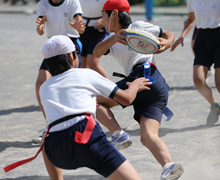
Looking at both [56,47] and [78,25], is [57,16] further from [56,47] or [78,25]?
[56,47]

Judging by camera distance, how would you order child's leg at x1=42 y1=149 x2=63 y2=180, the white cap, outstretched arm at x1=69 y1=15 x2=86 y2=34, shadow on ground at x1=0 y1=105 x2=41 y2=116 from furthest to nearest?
shadow on ground at x1=0 y1=105 x2=41 y2=116, outstretched arm at x1=69 y1=15 x2=86 y2=34, child's leg at x1=42 y1=149 x2=63 y2=180, the white cap

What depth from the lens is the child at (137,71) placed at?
14.9ft

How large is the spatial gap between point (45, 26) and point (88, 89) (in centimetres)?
287

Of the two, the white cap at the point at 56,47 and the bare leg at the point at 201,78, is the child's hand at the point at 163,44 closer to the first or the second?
the white cap at the point at 56,47

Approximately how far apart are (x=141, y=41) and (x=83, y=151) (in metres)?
1.33

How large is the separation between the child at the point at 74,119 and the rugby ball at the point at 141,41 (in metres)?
0.86

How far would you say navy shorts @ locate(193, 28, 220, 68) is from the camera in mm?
6383

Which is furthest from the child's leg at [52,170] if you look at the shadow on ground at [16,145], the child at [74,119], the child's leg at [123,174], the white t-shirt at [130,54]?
the shadow on ground at [16,145]

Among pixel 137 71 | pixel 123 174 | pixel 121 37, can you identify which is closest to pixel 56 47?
pixel 121 37

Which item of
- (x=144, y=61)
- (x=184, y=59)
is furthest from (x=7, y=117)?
(x=184, y=59)

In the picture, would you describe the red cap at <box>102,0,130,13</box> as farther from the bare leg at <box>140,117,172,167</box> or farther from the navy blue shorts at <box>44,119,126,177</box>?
the navy blue shorts at <box>44,119,126,177</box>

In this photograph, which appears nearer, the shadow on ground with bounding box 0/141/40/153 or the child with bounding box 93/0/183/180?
the child with bounding box 93/0/183/180

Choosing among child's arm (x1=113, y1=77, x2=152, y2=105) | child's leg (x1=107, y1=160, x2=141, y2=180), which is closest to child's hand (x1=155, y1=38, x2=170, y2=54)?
child's arm (x1=113, y1=77, x2=152, y2=105)

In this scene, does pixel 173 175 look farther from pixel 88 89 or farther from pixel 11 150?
pixel 11 150
